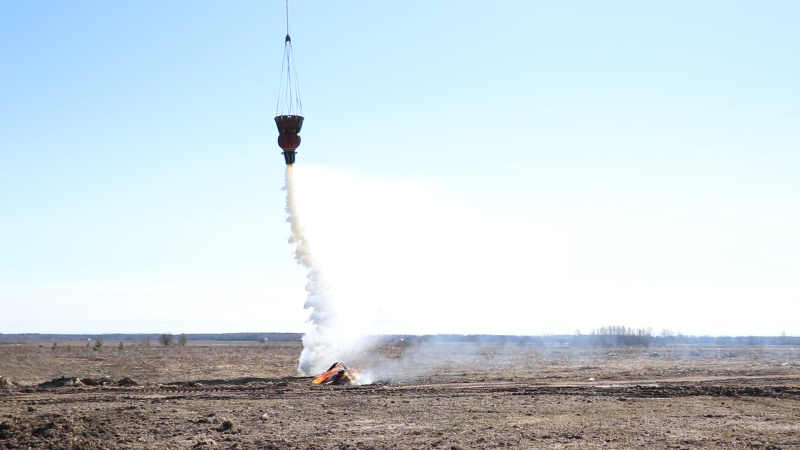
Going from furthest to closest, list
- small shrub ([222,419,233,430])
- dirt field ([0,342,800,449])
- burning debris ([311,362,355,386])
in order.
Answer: burning debris ([311,362,355,386]), small shrub ([222,419,233,430]), dirt field ([0,342,800,449])

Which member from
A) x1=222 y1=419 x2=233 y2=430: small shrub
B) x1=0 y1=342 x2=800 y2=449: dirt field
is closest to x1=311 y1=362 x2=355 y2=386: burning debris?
x1=0 y1=342 x2=800 y2=449: dirt field

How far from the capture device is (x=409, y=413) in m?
33.5

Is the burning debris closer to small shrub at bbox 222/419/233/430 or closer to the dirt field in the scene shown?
the dirt field

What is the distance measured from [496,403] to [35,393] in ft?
80.8

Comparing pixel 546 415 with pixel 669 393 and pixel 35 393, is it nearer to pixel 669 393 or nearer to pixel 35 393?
pixel 669 393

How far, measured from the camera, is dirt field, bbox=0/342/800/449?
87.7ft

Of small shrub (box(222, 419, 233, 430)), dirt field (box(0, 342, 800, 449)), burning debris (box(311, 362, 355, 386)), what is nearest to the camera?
dirt field (box(0, 342, 800, 449))

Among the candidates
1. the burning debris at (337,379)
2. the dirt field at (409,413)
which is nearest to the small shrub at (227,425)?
the dirt field at (409,413)

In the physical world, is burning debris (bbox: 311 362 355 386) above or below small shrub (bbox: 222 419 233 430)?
above

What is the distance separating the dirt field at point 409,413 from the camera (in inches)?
1053

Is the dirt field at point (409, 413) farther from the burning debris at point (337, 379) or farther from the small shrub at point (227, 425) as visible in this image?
the burning debris at point (337, 379)

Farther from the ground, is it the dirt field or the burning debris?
the burning debris

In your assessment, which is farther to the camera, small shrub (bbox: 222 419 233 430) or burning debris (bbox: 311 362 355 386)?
burning debris (bbox: 311 362 355 386)

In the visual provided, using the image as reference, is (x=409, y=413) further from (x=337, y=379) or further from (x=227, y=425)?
(x=337, y=379)
